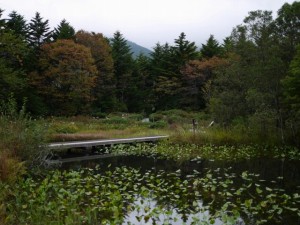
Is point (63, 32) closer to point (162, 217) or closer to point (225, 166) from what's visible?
point (225, 166)

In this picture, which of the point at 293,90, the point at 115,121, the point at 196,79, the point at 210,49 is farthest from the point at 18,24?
the point at 293,90

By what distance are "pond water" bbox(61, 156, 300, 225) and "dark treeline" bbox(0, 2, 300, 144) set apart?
4370 millimetres

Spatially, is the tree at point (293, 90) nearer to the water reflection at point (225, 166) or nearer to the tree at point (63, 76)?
the water reflection at point (225, 166)

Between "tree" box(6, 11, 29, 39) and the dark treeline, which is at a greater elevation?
"tree" box(6, 11, 29, 39)

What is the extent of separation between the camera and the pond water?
6875 mm

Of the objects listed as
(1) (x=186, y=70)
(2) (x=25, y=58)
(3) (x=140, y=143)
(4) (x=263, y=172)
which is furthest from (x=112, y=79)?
(4) (x=263, y=172)

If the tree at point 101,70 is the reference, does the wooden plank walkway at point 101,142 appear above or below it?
below

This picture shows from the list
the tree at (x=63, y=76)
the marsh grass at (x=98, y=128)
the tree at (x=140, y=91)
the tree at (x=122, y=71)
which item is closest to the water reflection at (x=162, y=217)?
the marsh grass at (x=98, y=128)

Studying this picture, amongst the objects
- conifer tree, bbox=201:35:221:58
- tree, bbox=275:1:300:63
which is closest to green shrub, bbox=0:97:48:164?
tree, bbox=275:1:300:63

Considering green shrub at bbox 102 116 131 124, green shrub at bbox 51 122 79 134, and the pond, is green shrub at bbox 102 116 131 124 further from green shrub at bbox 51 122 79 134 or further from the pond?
the pond

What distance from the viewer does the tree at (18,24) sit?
90.2ft

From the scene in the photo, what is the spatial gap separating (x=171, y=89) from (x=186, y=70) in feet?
9.98

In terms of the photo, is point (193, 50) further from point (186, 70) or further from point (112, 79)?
point (112, 79)

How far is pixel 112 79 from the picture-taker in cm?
3516
